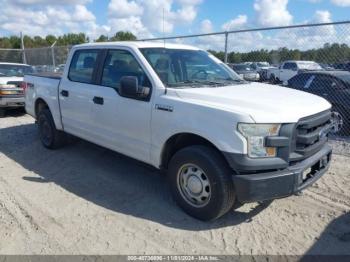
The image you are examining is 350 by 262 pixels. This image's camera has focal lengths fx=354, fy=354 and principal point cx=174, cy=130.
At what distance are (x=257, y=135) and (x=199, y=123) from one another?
63cm

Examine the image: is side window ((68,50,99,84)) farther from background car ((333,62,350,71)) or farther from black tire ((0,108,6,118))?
background car ((333,62,350,71))

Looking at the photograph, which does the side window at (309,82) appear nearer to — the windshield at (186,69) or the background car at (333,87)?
the background car at (333,87)

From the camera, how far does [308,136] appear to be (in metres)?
3.73

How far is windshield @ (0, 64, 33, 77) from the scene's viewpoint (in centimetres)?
1088

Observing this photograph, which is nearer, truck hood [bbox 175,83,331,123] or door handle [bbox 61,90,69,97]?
truck hood [bbox 175,83,331,123]

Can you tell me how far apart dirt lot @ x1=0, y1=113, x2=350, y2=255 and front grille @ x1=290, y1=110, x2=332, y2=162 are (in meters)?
0.81

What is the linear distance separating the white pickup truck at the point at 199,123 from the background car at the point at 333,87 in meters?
4.03

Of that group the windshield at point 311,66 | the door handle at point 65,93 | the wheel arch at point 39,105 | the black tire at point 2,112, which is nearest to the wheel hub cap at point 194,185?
the door handle at point 65,93

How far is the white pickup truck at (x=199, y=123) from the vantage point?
3.48 metres

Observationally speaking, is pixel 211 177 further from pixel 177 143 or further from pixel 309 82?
pixel 309 82

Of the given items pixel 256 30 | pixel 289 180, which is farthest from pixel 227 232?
pixel 256 30

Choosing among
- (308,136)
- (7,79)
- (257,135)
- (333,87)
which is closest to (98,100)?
(257,135)

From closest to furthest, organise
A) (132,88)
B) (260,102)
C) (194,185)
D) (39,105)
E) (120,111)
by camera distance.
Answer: (260,102), (194,185), (132,88), (120,111), (39,105)

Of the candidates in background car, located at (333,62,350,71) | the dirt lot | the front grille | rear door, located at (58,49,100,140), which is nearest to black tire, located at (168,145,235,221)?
the dirt lot
